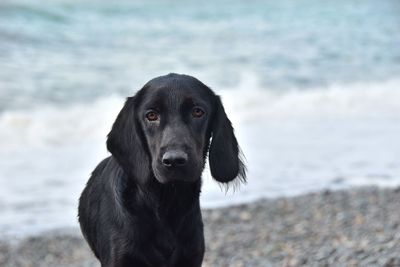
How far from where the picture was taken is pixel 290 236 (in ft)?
30.2

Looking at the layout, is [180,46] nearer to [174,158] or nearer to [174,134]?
[174,134]

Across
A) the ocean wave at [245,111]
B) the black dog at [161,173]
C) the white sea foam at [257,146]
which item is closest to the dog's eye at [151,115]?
the black dog at [161,173]

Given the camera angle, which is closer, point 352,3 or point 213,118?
point 213,118

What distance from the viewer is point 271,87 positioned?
21.7 m

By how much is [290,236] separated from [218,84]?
44.1 ft

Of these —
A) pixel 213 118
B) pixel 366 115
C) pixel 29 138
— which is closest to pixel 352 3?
pixel 366 115

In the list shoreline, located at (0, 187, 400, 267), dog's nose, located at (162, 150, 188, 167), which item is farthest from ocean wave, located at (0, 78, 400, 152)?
dog's nose, located at (162, 150, 188, 167)

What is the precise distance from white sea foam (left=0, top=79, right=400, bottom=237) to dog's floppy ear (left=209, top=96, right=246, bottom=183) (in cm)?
451

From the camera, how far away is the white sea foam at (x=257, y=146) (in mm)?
11477

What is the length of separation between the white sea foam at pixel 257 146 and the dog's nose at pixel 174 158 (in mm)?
5044

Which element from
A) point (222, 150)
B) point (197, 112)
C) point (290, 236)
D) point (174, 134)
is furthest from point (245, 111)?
point (174, 134)

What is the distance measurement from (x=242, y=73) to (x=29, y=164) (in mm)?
10894

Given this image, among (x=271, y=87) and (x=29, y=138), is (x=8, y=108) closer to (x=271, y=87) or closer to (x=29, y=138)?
(x=29, y=138)

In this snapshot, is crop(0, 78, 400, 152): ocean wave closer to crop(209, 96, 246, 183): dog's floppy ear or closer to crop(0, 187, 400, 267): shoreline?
crop(0, 187, 400, 267): shoreline
